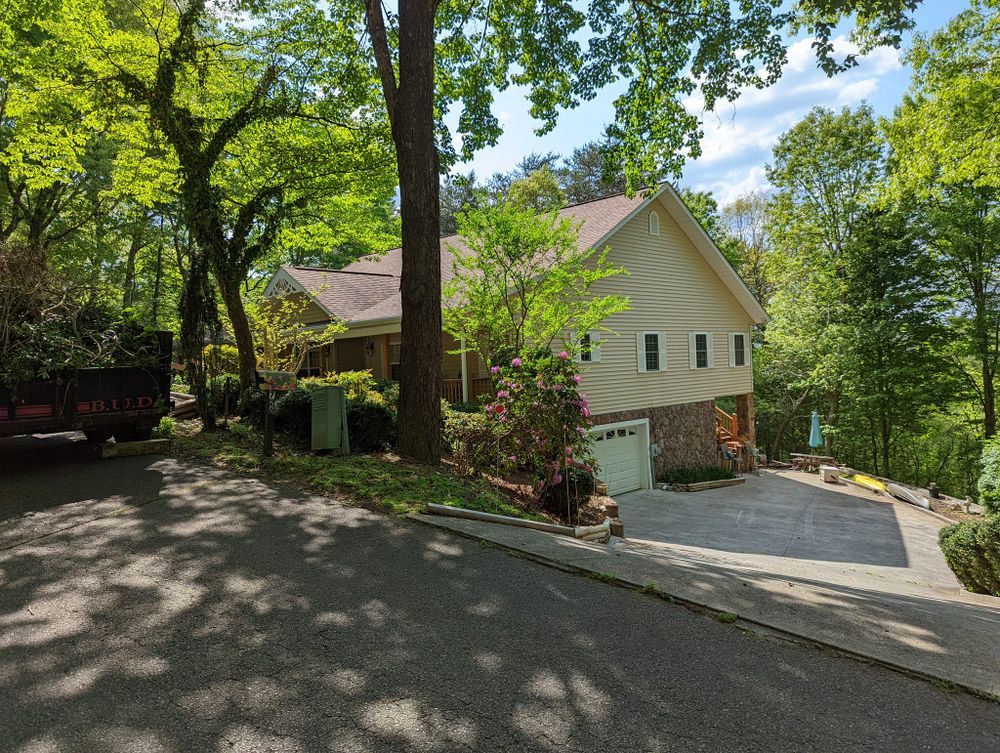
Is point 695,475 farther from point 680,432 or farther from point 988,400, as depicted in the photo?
point 988,400

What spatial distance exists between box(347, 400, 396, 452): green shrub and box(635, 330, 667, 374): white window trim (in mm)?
9396

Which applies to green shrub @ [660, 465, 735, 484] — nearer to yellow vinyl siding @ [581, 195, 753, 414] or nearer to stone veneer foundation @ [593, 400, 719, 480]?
stone veneer foundation @ [593, 400, 719, 480]

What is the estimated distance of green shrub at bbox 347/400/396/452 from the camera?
848 cm

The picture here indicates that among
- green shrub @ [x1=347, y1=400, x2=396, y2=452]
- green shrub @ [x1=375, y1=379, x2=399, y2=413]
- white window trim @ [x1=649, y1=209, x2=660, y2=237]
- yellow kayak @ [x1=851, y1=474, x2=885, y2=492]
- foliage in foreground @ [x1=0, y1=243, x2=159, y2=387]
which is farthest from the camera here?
yellow kayak @ [x1=851, y1=474, x2=885, y2=492]

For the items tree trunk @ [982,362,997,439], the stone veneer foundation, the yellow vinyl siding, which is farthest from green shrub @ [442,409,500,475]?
tree trunk @ [982,362,997,439]

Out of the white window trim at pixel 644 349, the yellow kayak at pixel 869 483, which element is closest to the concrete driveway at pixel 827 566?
the yellow kayak at pixel 869 483

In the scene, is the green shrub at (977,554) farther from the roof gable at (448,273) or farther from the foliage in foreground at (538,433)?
the roof gable at (448,273)

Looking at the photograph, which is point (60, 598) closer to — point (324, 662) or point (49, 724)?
point (49, 724)

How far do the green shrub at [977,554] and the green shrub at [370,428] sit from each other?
7500mm

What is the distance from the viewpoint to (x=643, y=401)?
53.3ft

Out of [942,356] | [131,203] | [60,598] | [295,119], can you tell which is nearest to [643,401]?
[295,119]

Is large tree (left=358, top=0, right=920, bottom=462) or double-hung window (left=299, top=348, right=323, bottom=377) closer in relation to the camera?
large tree (left=358, top=0, right=920, bottom=462)

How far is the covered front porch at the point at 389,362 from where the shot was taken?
14211 mm

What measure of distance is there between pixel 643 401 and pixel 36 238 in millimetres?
19329
